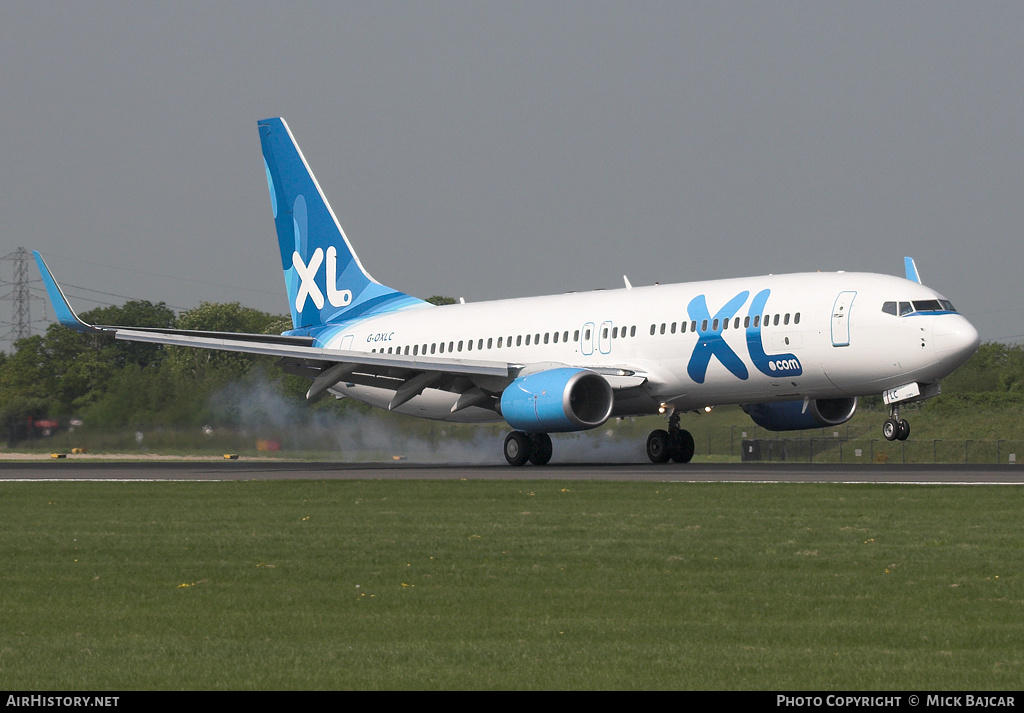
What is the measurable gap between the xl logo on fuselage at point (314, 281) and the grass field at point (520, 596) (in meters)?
24.1

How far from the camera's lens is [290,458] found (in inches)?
1689

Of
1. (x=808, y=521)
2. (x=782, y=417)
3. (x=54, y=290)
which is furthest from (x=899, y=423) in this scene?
(x=54, y=290)

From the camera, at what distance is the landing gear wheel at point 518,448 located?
115 ft

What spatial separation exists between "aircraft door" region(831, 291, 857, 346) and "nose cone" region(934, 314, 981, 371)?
1916mm

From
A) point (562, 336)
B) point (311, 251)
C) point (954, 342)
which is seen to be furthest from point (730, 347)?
point (311, 251)

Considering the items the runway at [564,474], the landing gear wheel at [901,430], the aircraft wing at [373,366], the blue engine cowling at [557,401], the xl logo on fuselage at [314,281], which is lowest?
the runway at [564,474]

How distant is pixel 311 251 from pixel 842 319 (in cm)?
1921

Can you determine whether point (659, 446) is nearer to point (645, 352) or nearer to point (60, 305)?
point (645, 352)

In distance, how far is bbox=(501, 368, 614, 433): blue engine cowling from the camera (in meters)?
31.9

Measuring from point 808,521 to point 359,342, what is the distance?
26691 millimetres

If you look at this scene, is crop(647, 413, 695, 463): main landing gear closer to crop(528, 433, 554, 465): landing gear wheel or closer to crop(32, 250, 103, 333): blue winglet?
crop(528, 433, 554, 465): landing gear wheel

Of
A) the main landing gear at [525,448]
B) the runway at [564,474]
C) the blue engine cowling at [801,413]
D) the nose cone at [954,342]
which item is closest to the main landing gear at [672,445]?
the blue engine cowling at [801,413]

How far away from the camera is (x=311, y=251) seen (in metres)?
43.8

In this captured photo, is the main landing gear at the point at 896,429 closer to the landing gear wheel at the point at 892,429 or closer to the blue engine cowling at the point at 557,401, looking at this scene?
the landing gear wheel at the point at 892,429
